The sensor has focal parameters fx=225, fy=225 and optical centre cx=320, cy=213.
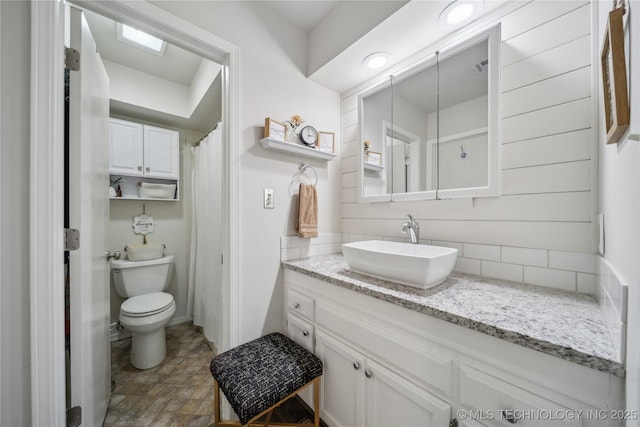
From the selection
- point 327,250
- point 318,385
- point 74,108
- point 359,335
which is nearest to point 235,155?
point 74,108

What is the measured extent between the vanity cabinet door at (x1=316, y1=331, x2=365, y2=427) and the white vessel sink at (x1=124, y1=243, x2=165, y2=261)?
74.9 inches

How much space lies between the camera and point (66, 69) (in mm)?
960

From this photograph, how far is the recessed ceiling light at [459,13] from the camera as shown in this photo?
3.43 ft

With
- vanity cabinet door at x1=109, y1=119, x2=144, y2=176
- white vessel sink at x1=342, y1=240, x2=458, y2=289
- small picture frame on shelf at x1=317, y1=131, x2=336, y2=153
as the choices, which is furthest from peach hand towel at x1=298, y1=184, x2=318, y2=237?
vanity cabinet door at x1=109, y1=119, x2=144, y2=176

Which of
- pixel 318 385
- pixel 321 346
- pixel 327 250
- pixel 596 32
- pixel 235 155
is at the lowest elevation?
pixel 318 385

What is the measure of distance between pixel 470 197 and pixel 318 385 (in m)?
1.20

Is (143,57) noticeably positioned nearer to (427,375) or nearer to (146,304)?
(146,304)

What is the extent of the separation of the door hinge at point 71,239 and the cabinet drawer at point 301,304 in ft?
3.38

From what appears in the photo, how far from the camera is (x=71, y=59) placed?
3.16 ft

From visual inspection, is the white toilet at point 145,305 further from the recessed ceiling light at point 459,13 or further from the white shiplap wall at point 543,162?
the recessed ceiling light at point 459,13

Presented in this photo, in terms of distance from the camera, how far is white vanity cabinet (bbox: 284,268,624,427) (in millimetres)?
547

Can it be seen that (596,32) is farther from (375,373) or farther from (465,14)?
(375,373)

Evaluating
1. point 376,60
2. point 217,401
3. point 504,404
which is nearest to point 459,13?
point 376,60

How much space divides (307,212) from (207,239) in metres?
1.10
